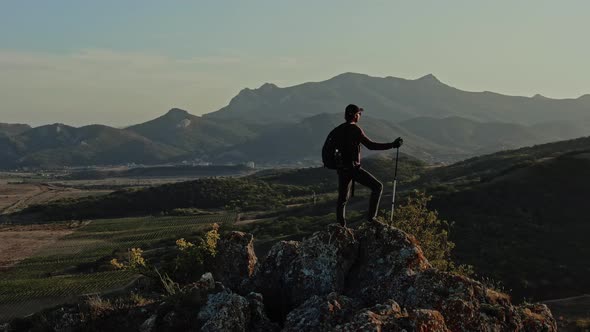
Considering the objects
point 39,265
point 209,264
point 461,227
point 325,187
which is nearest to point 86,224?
point 39,265

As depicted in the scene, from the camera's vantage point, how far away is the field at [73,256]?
54.7m

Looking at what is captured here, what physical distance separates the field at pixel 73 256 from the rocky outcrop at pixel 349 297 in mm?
44341

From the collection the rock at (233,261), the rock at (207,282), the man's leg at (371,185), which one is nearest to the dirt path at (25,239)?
the rock at (233,261)

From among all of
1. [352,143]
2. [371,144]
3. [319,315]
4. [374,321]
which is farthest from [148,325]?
[371,144]

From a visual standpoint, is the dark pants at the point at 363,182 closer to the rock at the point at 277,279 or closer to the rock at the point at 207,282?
the rock at the point at 277,279

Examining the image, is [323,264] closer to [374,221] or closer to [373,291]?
[373,291]

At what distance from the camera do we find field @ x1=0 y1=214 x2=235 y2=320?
5469cm

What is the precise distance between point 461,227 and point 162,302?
49.3m

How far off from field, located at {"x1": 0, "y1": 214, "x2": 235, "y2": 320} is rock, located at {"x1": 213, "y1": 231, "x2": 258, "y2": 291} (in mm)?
40728

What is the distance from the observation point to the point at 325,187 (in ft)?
A: 497

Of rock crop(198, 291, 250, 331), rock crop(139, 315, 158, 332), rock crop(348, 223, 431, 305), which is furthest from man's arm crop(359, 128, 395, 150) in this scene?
rock crop(139, 315, 158, 332)

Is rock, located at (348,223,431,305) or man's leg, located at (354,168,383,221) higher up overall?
man's leg, located at (354,168,383,221)

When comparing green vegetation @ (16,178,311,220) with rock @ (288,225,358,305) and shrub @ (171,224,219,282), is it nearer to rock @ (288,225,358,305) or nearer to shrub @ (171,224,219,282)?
shrub @ (171,224,219,282)

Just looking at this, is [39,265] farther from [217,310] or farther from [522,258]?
[217,310]
